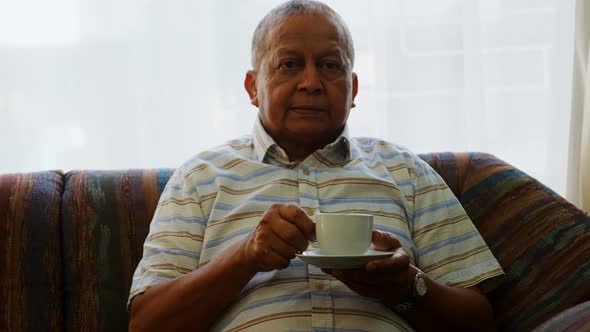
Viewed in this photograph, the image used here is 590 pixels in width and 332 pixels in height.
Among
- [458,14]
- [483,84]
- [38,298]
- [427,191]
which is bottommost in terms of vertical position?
[38,298]

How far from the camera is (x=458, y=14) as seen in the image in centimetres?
246

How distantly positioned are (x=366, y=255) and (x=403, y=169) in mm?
519

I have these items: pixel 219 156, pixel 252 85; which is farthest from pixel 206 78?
pixel 219 156

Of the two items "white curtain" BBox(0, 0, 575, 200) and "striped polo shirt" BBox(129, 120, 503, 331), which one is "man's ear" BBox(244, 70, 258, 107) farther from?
"white curtain" BBox(0, 0, 575, 200)

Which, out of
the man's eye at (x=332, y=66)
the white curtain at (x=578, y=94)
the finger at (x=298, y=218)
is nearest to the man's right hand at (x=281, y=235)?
the finger at (x=298, y=218)

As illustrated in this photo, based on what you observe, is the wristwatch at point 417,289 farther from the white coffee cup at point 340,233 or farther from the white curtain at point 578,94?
the white curtain at point 578,94

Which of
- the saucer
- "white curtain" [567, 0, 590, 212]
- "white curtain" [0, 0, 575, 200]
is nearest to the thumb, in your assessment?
the saucer

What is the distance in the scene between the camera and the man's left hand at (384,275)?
123 centimetres

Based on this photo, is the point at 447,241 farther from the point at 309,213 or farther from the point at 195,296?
the point at 195,296

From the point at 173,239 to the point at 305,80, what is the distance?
43 cm

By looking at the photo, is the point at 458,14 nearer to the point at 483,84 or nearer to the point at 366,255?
the point at 483,84

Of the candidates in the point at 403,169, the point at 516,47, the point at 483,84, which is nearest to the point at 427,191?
the point at 403,169

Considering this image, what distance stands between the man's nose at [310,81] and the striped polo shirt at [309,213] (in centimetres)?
13

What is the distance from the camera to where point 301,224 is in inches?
48.2
